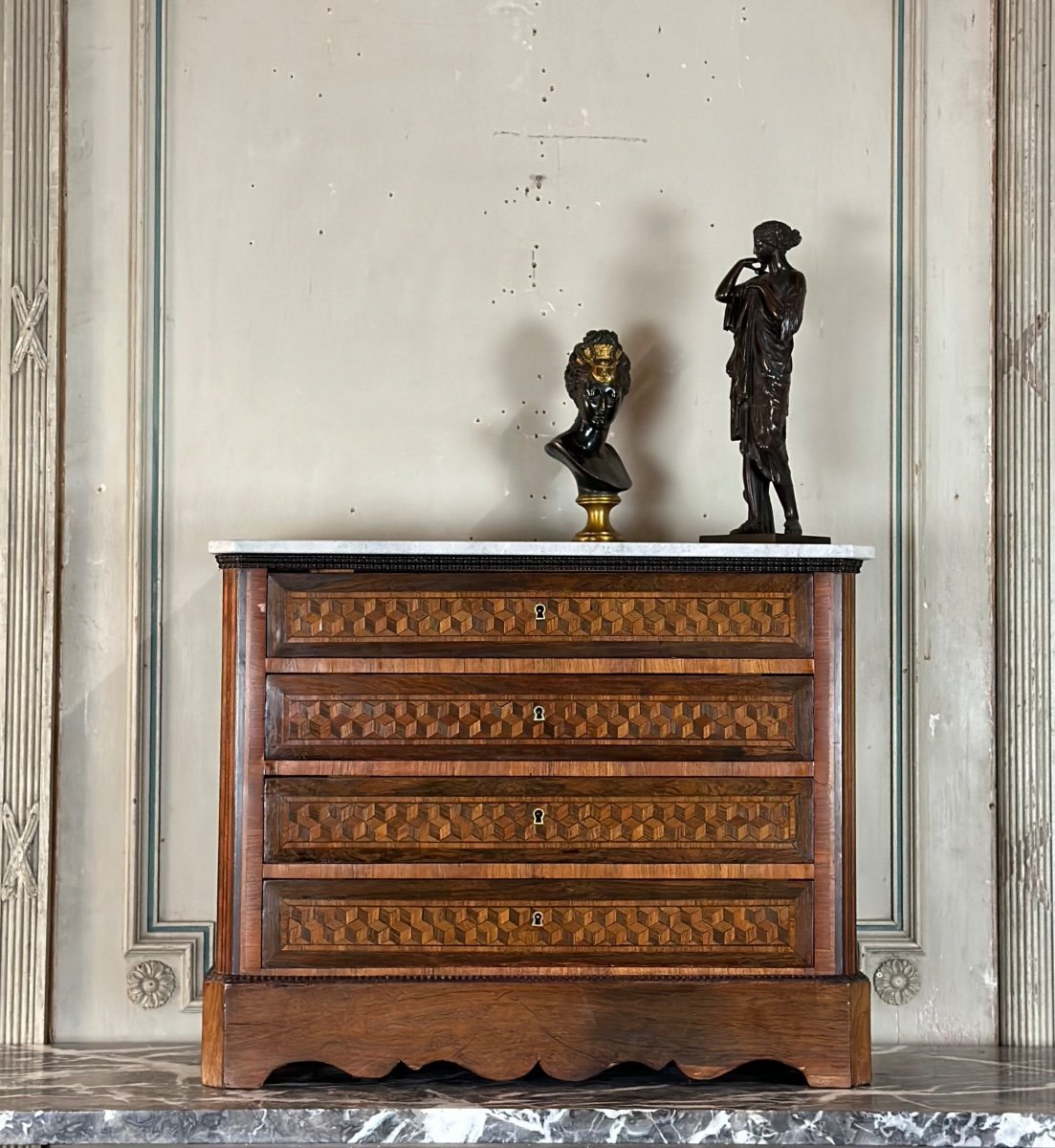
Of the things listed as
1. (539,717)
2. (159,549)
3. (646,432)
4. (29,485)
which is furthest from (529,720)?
(29,485)

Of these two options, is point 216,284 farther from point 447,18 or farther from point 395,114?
point 447,18

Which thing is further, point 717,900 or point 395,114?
point 395,114

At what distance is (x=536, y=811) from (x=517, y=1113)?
553 millimetres

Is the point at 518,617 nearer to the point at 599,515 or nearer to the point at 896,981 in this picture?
the point at 599,515

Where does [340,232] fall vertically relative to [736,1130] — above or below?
above

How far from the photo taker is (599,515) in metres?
3.00

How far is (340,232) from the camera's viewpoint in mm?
3238


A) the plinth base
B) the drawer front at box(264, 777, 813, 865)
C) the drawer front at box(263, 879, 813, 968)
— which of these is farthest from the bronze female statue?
the plinth base

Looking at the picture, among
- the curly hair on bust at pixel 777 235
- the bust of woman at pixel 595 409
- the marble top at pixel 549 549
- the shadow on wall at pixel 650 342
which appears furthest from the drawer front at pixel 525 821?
the curly hair on bust at pixel 777 235

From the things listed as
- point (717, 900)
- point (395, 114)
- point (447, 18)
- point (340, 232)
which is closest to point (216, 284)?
point (340, 232)

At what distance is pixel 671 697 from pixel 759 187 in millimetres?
1353

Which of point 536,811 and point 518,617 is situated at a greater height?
point 518,617

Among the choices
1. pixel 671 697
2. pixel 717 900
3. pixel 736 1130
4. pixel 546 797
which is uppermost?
pixel 671 697

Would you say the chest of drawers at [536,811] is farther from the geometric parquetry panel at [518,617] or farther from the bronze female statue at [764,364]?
the bronze female statue at [764,364]
